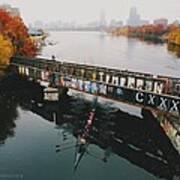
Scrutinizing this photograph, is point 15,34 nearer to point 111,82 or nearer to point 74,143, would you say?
point 111,82

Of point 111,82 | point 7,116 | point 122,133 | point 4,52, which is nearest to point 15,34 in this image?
point 4,52

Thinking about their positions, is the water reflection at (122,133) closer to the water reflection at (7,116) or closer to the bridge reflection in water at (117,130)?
the bridge reflection in water at (117,130)

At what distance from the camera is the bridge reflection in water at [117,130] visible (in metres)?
40.1

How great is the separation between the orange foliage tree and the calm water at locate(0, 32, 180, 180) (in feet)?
79.7

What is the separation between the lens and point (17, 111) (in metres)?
57.6

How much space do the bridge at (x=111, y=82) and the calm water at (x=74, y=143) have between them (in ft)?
11.1

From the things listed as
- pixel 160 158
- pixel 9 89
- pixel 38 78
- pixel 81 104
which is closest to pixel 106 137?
pixel 160 158

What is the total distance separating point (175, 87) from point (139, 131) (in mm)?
6590

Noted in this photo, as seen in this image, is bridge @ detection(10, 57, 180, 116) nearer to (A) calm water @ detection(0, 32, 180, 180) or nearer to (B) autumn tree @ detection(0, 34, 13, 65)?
(B) autumn tree @ detection(0, 34, 13, 65)

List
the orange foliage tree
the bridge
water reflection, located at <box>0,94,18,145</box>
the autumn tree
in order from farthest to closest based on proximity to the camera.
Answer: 1. the orange foliage tree
2. the autumn tree
3. water reflection, located at <box>0,94,18,145</box>
4. the bridge

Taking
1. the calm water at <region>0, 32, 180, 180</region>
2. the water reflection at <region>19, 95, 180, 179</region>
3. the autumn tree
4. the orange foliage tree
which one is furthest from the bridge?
the orange foliage tree

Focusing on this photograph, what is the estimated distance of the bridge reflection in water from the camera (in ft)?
132

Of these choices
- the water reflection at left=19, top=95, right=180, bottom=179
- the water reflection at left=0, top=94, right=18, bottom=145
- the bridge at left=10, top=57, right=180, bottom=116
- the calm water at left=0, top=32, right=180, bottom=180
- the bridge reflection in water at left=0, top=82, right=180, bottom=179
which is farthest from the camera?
the water reflection at left=0, top=94, right=18, bottom=145

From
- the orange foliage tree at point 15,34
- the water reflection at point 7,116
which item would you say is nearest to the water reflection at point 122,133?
the water reflection at point 7,116
